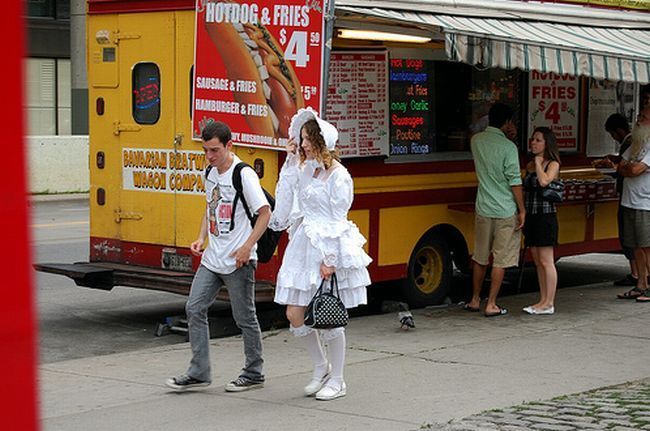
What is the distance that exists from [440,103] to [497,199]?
4.08 ft

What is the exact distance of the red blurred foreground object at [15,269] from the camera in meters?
1.27

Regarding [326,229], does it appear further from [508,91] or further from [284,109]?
[508,91]

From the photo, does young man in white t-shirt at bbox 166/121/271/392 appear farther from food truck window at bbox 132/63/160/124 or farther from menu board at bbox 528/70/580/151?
menu board at bbox 528/70/580/151

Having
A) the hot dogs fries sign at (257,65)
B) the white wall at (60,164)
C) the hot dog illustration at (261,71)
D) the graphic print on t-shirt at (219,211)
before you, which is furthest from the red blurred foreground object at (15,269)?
the white wall at (60,164)

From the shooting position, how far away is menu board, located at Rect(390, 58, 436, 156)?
10648mm

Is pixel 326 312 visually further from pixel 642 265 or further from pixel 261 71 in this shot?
pixel 642 265

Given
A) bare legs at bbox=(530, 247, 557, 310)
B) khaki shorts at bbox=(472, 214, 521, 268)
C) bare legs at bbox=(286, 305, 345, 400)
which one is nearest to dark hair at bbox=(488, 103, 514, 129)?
khaki shorts at bbox=(472, 214, 521, 268)

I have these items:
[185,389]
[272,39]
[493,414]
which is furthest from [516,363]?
[272,39]

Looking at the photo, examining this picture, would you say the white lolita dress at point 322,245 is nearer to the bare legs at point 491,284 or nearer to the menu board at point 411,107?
the menu board at point 411,107

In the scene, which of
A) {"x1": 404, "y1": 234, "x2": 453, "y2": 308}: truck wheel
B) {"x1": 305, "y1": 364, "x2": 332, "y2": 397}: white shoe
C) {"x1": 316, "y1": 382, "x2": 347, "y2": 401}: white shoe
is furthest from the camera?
{"x1": 404, "y1": 234, "x2": 453, "y2": 308}: truck wheel

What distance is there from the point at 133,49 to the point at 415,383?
4520 mm

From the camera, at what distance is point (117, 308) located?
11703 mm

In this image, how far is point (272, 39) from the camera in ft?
31.0

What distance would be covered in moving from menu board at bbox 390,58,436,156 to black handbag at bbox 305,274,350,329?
11.9 feet
